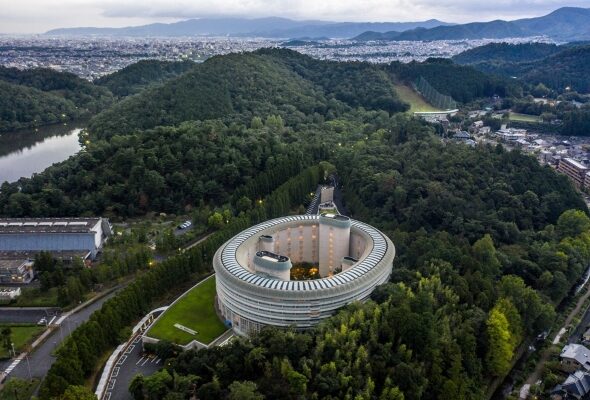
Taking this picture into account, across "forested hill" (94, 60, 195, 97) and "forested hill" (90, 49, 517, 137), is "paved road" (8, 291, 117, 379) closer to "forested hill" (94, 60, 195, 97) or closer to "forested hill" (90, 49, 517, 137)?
"forested hill" (90, 49, 517, 137)

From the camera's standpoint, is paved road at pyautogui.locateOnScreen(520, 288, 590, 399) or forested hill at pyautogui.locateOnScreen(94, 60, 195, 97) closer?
paved road at pyautogui.locateOnScreen(520, 288, 590, 399)

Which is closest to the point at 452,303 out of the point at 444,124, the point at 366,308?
the point at 366,308

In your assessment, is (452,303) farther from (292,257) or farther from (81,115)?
(81,115)

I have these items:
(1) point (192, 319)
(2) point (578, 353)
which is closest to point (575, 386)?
(2) point (578, 353)

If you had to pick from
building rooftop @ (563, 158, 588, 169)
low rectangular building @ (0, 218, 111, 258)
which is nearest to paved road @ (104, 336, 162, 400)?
low rectangular building @ (0, 218, 111, 258)

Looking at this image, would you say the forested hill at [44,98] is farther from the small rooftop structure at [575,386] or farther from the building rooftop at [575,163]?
the small rooftop structure at [575,386]

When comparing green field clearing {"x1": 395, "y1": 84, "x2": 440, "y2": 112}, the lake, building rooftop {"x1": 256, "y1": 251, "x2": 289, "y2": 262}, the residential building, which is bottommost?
the lake

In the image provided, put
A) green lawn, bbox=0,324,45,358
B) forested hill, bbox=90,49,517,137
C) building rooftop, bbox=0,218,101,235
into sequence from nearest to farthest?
1. green lawn, bbox=0,324,45,358
2. building rooftop, bbox=0,218,101,235
3. forested hill, bbox=90,49,517,137
